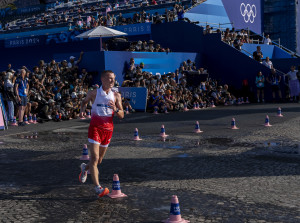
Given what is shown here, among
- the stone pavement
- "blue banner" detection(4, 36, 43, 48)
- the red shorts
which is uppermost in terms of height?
"blue banner" detection(4, 36, 43, 48)

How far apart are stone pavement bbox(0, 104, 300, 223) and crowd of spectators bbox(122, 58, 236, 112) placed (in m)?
7.05

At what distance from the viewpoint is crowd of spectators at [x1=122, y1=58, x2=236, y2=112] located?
69.4 feet

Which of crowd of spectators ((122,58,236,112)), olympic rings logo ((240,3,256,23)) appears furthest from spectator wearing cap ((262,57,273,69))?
olympic rings logo ((240,3,256,23))

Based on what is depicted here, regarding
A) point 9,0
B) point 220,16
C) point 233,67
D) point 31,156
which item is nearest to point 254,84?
point 233,67

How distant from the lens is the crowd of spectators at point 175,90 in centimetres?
2116

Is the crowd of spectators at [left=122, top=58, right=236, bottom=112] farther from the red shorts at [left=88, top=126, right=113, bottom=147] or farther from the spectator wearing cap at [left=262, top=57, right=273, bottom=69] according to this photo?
the red shorts at [left=88, top=126, right=113, bottom=147]

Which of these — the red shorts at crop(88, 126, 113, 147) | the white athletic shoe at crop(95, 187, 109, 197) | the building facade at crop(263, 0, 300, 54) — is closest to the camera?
the white athletic shoe at crop(95, 187, 109, 197)

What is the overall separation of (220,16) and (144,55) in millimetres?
14449

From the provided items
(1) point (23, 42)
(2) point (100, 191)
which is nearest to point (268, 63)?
(1) point (23, 42)

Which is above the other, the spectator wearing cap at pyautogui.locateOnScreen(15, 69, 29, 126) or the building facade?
the building facade

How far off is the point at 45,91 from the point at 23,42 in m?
19.5

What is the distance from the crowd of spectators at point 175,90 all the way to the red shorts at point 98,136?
13.7 metres

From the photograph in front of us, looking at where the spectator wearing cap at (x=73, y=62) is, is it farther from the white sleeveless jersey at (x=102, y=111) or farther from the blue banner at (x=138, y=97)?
the white sleeveless jersey at (x=102, y=111)

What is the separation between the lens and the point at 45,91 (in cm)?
1825
